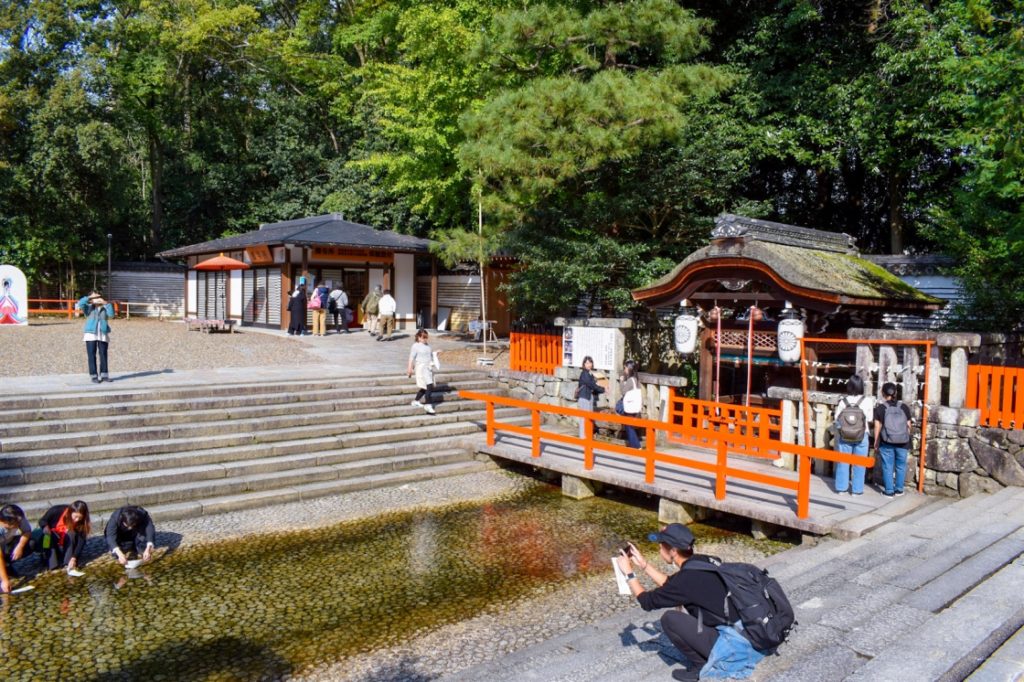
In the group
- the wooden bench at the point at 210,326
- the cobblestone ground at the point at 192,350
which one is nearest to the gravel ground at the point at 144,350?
the cobblestone ground at the point at 192,350

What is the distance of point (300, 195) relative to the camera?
122 ft

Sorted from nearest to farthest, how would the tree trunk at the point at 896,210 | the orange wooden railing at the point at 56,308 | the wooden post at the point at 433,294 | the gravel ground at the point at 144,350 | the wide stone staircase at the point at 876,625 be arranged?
the wide stone staircase at the point at 876,625
the gravel ground at the point at 144,350
the tree trunk at the point at 896,210
the wooden post at the point at 433,294
the orange wooden railing at the point at 56,308

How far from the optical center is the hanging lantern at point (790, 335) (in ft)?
38.2

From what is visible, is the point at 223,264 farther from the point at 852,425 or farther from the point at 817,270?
the point at 852,425

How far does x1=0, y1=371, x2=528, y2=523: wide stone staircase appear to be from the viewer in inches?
386

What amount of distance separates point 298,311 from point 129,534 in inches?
650

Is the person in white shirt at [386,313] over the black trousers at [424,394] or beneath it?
over

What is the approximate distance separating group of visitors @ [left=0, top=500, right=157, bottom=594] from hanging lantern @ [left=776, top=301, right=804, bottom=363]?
30.2 ft

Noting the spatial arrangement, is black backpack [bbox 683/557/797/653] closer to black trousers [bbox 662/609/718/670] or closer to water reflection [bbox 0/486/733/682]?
black trousers [bbox 662/609/718/670]

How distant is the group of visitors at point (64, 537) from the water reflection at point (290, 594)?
0.24 m

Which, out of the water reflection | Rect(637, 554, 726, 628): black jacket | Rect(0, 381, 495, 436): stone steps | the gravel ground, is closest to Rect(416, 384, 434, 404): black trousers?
Rect(0, 381, 495, 436): stone steps

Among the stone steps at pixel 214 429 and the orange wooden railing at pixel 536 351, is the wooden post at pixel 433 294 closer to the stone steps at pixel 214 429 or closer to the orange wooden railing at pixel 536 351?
the orange wooden railing at pixel 536 351

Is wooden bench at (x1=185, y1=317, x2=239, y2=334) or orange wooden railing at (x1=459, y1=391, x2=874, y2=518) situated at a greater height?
wooden bench at (x1=185, y1=317, x2=239, y2=334)

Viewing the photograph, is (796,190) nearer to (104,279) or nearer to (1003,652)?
(1003,652)
